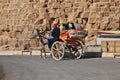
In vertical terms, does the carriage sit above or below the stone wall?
below

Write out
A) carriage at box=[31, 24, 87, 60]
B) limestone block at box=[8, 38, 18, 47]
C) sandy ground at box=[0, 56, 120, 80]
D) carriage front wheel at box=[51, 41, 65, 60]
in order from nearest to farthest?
1. sandy ground at box=[0, 56, 120, 80]
2. carriage front wheel at box=[51, 41, 65, 60]
3. carriage at box=[31, 24, 87, 60]
4. limestone block at box=[8, 38, 18, 47]

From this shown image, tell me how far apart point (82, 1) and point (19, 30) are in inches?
177

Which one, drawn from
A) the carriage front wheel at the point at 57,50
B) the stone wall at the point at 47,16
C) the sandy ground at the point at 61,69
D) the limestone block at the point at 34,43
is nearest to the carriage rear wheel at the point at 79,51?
the sandy ground at the point at 61,69

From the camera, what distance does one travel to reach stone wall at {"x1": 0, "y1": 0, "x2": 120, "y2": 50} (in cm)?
2622

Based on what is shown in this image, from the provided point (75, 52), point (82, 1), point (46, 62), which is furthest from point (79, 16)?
point (46, 62)

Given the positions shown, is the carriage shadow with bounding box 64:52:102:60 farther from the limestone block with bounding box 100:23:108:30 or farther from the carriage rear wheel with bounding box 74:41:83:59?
the limestone block with bounding box 100:23:108:30

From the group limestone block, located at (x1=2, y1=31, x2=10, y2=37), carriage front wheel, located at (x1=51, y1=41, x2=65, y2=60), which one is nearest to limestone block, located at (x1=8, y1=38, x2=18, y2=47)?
limestone block, located at (x1=2, y1=31, x2=10, y2=37)

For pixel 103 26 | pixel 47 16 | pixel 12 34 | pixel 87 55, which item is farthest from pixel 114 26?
pixel 12 34

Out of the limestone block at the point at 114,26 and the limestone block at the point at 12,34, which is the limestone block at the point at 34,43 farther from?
the limestone block at the point at 114,26

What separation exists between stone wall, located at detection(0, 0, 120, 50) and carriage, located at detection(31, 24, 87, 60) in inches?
213

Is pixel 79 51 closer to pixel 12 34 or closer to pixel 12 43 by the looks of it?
pixel 12 43

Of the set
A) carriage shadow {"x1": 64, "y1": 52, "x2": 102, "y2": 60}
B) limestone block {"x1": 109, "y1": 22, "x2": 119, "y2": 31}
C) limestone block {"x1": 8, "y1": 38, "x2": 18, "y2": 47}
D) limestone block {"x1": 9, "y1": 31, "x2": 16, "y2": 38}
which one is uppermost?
limestone block {"x1": 109, "y1": 22, "x2": 119, "y2": 31}

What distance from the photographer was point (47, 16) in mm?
27703

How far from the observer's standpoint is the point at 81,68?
1648cm
